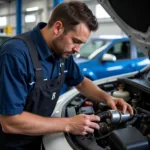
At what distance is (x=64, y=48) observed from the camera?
1.32 m

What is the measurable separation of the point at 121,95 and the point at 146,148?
766mm

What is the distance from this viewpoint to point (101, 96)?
1638 millimetres

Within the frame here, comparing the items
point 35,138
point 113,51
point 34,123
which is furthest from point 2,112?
point 113,51

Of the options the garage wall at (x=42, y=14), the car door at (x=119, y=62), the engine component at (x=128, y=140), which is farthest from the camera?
the garage wall at (x=42, y=14)

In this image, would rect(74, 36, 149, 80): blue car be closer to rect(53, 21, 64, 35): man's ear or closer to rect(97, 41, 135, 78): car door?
rect(97, 41, 135, 78): car door

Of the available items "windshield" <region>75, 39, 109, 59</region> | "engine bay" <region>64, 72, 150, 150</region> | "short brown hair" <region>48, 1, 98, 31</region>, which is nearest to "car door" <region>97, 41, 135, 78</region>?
"windshield" <region>75, 39, 109, 59</region>

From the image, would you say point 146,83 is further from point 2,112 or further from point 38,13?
point 38,13

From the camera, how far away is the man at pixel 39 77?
1.12 metres

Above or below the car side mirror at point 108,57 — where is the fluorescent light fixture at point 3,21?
below

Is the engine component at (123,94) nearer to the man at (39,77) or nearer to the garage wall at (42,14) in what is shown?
the man at (39,77)

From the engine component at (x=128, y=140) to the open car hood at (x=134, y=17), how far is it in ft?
2.06

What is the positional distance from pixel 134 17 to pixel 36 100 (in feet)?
2.61

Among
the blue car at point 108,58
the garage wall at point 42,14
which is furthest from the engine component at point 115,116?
the garage wall at point 42,14

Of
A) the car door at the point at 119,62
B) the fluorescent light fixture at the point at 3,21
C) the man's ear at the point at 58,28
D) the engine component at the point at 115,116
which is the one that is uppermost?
the man's ear at the point at 58,28
